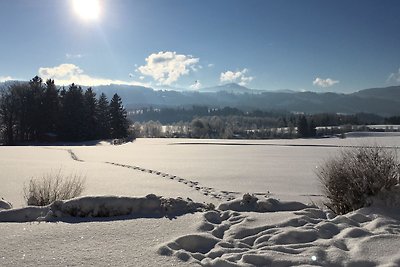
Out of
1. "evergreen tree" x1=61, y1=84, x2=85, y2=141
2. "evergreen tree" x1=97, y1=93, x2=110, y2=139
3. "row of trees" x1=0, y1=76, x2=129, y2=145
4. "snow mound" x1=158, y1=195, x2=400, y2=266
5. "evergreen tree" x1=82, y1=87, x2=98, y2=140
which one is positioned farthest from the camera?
"evergreen tree" x1=97, y1=93, x2=110, y2=139

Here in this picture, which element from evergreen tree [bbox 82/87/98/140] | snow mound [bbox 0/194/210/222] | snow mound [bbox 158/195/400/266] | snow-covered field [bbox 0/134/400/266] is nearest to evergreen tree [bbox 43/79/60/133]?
evergreen tree [bbox 82/87/98/140]

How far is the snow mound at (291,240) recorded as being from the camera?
4828 millimetres

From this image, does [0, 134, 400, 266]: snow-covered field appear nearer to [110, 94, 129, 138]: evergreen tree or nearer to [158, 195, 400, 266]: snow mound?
[158, 195, 400, 266]: snow mound

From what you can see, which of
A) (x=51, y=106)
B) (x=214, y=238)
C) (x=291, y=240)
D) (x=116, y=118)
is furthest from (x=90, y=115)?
(x=291, y=240)

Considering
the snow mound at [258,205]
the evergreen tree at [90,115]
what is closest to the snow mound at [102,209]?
the snow mound at [258,205]

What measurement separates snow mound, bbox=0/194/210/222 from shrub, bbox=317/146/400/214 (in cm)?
337

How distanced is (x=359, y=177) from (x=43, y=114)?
55344 mm

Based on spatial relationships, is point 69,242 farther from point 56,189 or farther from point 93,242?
point 56,189

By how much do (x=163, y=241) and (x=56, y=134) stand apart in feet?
182

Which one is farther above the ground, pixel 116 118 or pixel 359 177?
pixel 116 118

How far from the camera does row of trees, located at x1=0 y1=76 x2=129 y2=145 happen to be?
55250 mm

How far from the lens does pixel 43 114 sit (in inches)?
2194

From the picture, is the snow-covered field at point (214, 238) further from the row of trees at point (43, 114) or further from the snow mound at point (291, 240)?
the row of trees at point (43, 114)

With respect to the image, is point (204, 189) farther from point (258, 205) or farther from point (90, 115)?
point (90, 115)
